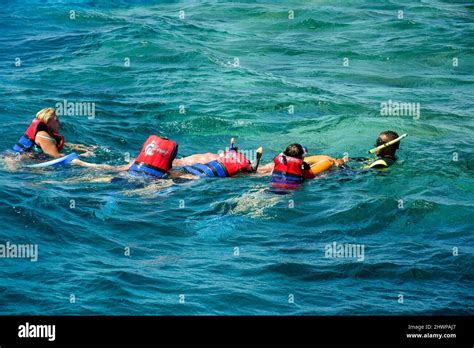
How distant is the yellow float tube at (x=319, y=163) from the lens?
14062 mm

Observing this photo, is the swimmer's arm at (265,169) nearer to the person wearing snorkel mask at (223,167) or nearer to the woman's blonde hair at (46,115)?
the person wearing snorkel mask at (223,167)

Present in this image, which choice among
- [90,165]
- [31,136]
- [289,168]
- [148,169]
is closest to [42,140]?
[31,136]

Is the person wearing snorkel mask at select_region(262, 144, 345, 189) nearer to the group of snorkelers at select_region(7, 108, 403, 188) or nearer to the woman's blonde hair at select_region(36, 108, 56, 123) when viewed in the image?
the group of snorkelers at select_region(7, 108, 403, 188)

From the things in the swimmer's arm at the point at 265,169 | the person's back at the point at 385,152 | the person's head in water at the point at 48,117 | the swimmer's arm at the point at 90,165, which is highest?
the person's head in water at the point at 48,117

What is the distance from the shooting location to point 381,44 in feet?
79.8

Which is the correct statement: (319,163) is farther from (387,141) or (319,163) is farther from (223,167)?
(223,167)

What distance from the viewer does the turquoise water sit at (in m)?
10.1

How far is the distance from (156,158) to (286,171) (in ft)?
6.86

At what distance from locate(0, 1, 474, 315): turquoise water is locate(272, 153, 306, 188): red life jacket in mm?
281

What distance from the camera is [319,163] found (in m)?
14.2

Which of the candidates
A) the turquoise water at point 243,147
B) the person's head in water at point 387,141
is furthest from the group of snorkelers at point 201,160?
the turquoise water at point 243,147

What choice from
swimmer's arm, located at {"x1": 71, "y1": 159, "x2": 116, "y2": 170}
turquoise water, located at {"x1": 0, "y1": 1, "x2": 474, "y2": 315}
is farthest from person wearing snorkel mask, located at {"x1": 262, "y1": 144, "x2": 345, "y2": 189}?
swimmer's arm, located at {"x1": 71, "y1": 159, "x2": 116, "y2": 170}
